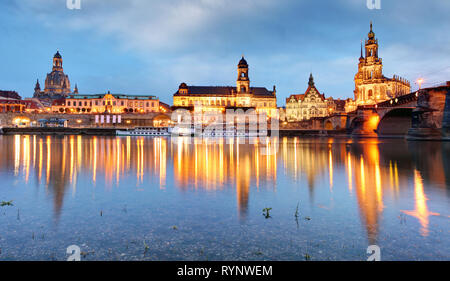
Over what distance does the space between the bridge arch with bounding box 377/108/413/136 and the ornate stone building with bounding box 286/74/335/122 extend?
4850 cm

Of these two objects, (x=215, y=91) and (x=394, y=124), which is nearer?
(x=394, y=124)

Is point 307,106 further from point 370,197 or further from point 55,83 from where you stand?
point 55,83

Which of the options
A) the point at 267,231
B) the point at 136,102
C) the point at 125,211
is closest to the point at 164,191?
the point at 125,211

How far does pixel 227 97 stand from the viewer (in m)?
132

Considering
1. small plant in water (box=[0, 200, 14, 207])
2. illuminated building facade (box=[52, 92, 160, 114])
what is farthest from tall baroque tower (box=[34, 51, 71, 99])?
small plant in water (box=[0, 200, 14, 207])

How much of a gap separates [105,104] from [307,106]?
8069 centimetres

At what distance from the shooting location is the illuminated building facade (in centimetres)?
12156

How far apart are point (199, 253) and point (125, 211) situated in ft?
10.5

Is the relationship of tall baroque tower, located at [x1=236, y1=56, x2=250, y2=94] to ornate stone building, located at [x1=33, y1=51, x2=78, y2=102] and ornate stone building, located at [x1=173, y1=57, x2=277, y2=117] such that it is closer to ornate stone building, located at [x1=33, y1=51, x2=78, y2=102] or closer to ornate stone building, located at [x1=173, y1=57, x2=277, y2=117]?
ornate stone building, located at [x1=173, y1=57, x2=277, y2=117]

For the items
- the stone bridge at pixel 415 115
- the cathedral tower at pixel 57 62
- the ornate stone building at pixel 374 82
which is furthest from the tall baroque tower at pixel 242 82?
the cathedral tower at pixel 57 62

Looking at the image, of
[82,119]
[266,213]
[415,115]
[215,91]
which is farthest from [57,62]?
[266,213]

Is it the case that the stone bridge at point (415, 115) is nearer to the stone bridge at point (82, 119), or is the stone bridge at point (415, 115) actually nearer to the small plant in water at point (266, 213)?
the small plant in water at point (266, 213)

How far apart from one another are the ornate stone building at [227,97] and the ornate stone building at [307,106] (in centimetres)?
2037
